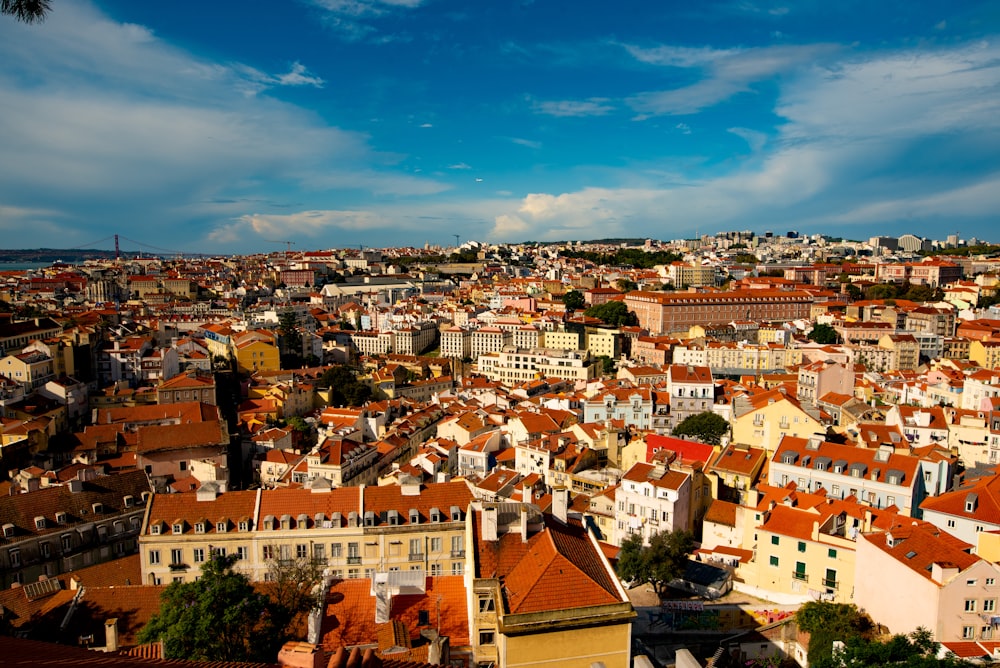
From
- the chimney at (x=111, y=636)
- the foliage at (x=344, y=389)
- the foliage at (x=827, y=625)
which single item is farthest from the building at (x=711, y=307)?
the chimney at (x=111, y=636)

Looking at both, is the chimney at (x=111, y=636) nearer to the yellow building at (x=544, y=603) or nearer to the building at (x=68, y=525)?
the yellow building at (x=544, y=603)

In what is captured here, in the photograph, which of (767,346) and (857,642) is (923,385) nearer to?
(767,346)

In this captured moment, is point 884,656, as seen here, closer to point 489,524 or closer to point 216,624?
point 489,524

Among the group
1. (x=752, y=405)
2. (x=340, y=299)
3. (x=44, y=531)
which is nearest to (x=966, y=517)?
(x=752, y=405)

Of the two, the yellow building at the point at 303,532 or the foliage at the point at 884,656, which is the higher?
the yellow building at the point at 303,532

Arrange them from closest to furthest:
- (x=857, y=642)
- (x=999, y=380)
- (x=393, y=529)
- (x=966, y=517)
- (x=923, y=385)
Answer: (x=857, y=642) < (x=393, y=529) < (x=966, y=517) < (x=999, y=380) < (x=923, y=385)

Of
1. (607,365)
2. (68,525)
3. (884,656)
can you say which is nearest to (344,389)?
(607,365)
